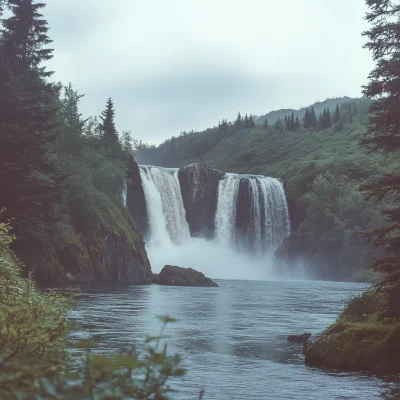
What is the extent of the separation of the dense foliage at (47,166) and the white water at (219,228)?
8.27 metres

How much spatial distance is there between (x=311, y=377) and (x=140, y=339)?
553 cm

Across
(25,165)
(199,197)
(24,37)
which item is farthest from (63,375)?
(199,197)

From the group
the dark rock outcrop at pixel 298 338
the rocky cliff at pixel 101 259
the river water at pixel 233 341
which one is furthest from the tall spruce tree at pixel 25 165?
the dark rock outcrop at pixel 298 338

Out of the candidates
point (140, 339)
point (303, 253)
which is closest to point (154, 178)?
point (303, 253)

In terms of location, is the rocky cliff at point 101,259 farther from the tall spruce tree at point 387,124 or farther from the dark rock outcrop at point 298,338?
the tall spruce tree at point 387,124

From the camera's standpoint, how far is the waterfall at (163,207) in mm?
69056

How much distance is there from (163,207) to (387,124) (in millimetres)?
57214

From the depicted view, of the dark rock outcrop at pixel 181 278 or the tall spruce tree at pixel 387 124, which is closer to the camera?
the tall spruce tree at pixel 387 124

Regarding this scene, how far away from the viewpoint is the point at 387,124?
14.0 metres

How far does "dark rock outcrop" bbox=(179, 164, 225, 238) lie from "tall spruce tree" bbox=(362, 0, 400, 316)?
197 feet

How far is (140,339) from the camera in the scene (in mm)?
15719

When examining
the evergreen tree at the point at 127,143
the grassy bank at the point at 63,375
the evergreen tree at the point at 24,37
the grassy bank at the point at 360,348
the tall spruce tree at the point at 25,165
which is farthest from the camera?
the evergreen tree at the point at 127,143

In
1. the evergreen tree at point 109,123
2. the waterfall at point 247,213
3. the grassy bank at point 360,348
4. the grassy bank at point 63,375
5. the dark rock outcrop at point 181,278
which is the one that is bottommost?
the dark rock outcrop at point 181,278

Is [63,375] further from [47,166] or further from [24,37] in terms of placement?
[24,37]
